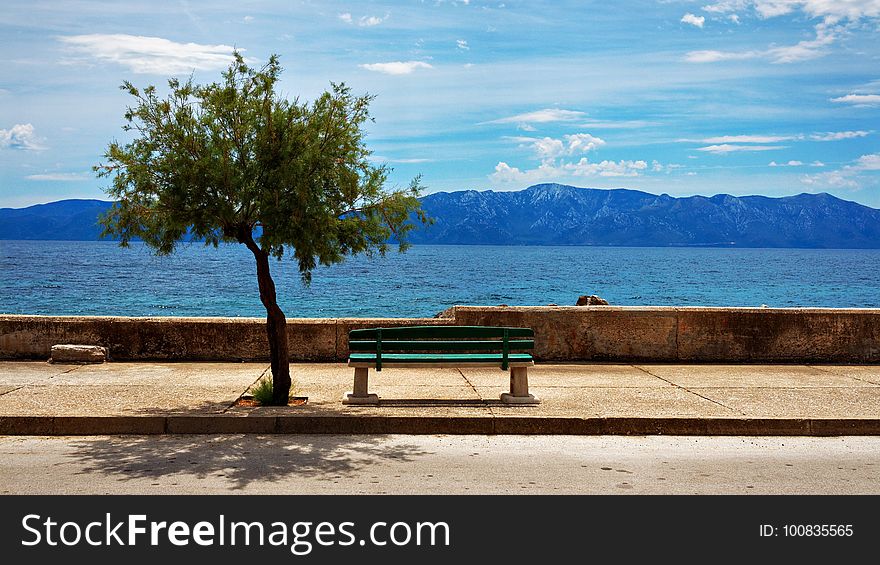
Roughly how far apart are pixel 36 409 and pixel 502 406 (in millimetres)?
4694

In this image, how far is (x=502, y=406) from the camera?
9.77m

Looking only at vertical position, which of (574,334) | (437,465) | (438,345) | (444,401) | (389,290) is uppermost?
(438,345)

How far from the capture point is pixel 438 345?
9781 mm

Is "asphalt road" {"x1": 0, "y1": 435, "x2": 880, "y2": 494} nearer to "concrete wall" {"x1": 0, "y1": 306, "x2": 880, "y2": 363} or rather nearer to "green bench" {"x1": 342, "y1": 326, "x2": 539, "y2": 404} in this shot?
"green bench" {"x1": 342, "y1": 326, "x2": 539, "y2": 404}

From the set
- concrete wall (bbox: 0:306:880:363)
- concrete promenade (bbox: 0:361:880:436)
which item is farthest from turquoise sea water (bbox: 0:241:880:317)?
concrete promenade (bbox: 0:361:880:436)

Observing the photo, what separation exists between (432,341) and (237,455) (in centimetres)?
273

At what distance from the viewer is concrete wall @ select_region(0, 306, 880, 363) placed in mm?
12773

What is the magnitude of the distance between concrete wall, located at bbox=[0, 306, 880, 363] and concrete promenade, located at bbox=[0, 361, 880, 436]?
38 cm

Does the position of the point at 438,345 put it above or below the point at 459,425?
above

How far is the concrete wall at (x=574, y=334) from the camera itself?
41.9 ft

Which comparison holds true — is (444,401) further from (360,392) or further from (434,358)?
(360,392)

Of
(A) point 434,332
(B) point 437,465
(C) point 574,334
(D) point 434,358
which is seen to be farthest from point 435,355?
(C) point 574,334
